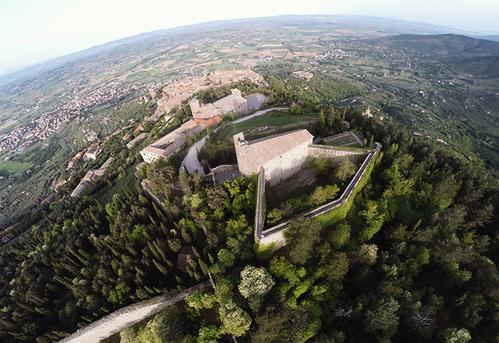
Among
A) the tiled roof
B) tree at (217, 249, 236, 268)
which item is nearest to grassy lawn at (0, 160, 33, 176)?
the tiled roof

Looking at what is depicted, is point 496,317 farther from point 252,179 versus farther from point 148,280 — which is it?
point 148,280

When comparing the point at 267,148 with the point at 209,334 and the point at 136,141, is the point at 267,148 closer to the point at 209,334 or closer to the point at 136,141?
the point at 209,334

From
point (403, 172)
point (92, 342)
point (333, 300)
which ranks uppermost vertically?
point (403, 172)

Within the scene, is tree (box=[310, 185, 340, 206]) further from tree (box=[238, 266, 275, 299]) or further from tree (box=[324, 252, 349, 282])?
tree (box=[238, 266, 275, 299])

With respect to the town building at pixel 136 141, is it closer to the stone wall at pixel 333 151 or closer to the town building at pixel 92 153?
the town building at pixel 92 153

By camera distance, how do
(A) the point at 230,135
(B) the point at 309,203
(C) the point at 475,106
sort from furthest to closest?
1. (C) the point at 475,106
2. (A) the point at 230,135
3. (B) the point at 309,203

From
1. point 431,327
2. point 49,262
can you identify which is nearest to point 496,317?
point 431,327
